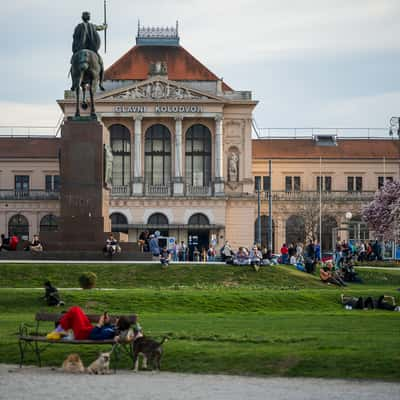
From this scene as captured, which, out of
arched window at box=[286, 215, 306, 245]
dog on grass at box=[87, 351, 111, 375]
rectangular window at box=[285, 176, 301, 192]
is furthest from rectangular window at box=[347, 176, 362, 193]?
dog on grass at box=[87, 351, 111, 375]

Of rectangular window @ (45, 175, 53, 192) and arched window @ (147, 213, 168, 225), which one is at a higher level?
rectangular window @ (45, 175, 53, 192)

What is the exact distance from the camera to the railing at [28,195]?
97562 mm

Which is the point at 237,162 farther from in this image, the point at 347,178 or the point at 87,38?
the point at 87,38

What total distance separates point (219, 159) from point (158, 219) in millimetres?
7363

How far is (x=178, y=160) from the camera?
94.7 metres

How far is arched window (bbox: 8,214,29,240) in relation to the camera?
317 feet

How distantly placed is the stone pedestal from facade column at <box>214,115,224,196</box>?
52.8 metres

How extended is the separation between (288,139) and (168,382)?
88.9 meters

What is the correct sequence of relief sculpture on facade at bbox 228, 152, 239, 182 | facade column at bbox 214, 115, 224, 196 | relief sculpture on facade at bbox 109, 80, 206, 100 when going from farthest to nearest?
1. relief sculpture on facade at bbox 228, 152, 239, 182
2. facade column at bbox 214, 115, 224, 196
3. relief sculpture on facade at bbox 109, 80, 206, 100

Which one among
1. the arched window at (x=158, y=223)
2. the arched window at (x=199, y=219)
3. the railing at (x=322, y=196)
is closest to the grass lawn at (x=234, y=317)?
the arched window at (x=199, y=219)

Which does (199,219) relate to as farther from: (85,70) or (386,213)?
(85,70)

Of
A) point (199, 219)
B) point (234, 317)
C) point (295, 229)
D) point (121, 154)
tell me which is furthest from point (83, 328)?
point (295, 229)

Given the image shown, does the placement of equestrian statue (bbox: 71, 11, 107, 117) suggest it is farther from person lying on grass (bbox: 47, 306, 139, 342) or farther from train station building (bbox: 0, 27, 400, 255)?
train station building (bbox: 0, 27, 400, 255)

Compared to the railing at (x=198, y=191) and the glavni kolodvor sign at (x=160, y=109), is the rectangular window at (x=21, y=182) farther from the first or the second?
the railing at (x=198, y=191)
